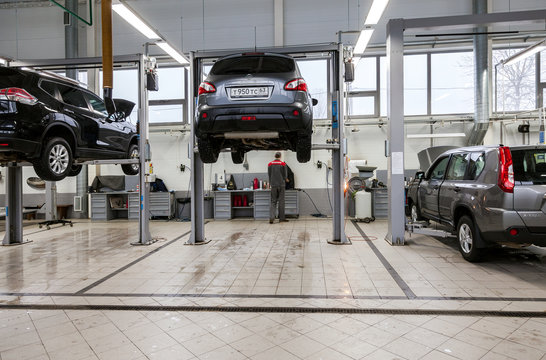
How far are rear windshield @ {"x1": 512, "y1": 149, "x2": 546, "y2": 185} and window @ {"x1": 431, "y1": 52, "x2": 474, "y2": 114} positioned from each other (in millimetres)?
6866

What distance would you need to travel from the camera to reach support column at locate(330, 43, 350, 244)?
6133 mm

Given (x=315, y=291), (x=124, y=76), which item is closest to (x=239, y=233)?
(x=315, y=291)

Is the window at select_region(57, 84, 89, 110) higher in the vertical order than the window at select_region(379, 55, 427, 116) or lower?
lower

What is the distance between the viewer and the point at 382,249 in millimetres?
5742

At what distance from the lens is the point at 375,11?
21.2 ft

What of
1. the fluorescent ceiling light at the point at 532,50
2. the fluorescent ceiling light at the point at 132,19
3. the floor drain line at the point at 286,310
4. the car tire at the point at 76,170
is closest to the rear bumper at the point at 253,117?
the floor drain line at the point at 286,310

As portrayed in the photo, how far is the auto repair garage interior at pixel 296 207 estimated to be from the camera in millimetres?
2762

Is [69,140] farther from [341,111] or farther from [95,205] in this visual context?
[95,205]

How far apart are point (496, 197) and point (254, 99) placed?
116 inches

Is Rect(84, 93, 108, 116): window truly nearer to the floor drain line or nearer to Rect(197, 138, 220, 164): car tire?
Rect(197, 138, 220, 164): car tire

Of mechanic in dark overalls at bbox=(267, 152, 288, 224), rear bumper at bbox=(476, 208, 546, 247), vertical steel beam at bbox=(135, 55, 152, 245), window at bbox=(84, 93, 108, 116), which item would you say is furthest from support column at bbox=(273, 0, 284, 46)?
rear bumper at bbox=(476, 208, 546, 247)

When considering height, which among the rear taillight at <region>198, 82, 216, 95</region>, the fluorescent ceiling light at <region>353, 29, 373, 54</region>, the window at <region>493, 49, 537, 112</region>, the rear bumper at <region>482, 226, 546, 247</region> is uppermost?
the fluorescent ceiling light at <region>353, 29, 373, 54</region>

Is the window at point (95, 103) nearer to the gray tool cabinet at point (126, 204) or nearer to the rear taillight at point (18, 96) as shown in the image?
the rear taillight at point (18, 96)

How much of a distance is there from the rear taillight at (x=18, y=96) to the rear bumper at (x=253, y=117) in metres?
2.13
